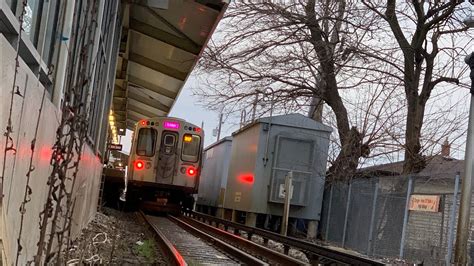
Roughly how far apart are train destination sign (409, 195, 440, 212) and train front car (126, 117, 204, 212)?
1045cm

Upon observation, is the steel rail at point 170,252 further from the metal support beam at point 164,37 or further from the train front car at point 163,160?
the train front car at point 163,160

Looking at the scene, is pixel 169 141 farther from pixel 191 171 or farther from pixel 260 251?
pixel 260 251

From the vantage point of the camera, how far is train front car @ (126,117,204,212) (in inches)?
864

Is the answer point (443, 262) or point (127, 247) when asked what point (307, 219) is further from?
point (127, 247)

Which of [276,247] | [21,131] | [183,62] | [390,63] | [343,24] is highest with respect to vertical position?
[343,24]

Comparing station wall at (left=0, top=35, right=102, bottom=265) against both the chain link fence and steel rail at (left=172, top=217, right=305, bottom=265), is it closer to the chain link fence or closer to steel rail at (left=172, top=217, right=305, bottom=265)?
steel rail at (left=172, top=217, right=305, bottom=265)

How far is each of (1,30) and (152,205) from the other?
1975 cm

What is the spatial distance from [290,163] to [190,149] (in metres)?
5.25

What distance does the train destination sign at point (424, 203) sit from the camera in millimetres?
12094

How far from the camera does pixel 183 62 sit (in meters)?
16.5

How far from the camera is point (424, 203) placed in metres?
12.6

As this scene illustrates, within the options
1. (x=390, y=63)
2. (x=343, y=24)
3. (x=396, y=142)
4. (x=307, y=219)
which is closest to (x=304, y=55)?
(x=343, y=24)

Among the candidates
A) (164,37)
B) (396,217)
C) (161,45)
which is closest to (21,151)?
(164,37)

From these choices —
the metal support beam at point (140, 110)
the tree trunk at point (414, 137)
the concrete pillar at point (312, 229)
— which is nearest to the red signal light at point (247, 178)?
the concrete pillar at point (312, 229)
